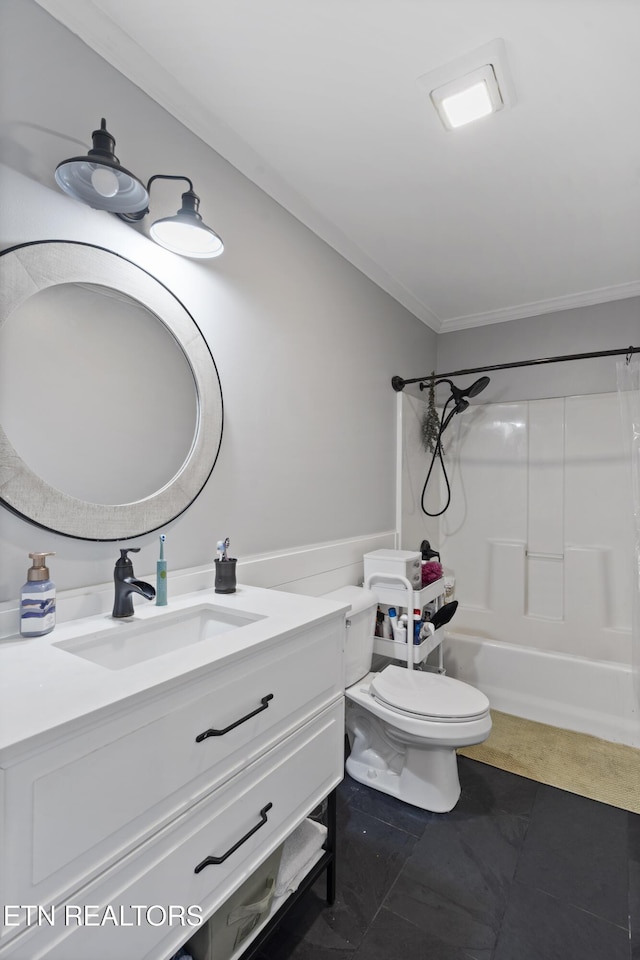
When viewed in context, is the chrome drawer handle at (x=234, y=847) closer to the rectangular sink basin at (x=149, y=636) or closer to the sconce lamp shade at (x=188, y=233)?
the rectangular sink basin at (x=149, y=636)

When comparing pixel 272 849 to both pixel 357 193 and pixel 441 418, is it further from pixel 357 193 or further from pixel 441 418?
pixel 441 418

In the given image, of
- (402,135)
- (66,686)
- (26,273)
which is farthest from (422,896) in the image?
(402,135)

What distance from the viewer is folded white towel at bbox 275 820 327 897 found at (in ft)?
4.09

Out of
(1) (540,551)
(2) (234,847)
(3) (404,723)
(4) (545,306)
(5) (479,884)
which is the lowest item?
(5) (479,884)

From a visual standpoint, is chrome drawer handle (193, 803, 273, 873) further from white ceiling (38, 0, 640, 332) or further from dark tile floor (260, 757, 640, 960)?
white ceiling (38, 0, 640, 332)

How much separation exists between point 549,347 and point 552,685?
6.52ft

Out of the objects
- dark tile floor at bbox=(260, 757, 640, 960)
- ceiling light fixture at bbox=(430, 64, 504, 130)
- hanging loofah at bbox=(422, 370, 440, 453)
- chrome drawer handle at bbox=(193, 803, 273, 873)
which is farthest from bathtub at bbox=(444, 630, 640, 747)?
ceiling light fixture at bbox=(430, 64, 504, 130)

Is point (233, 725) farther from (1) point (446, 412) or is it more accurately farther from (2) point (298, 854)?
(1) point (446, 412)

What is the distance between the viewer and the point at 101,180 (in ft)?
3.55

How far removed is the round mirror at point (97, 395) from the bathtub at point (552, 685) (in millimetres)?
2104

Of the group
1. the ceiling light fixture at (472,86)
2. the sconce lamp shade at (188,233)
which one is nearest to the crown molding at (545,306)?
the ceiling light fixture at (472,86)

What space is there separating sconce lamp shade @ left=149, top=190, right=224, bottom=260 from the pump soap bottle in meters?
0.90

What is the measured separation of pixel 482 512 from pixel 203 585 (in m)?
2.20


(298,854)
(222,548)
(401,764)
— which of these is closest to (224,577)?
(222,548)
